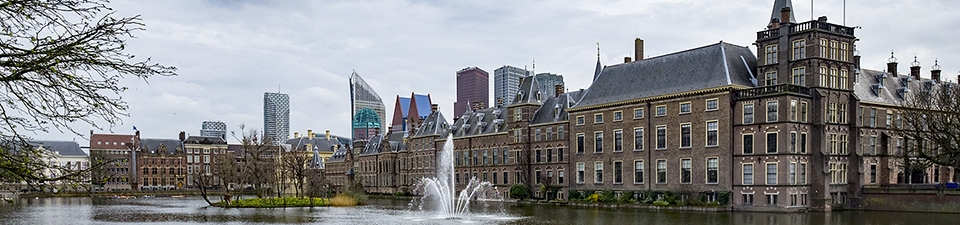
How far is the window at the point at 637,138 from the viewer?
198 ft

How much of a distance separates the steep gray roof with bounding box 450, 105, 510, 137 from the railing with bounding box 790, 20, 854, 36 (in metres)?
34.8

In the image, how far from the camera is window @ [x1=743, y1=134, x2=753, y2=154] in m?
52.5

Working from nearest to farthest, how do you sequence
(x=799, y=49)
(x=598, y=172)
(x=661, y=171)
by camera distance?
(x=799, y=49), (x=661, y=171), (x=598, y=172)

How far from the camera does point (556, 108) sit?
7256cm

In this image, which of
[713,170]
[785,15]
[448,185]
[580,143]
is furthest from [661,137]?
[448,185]

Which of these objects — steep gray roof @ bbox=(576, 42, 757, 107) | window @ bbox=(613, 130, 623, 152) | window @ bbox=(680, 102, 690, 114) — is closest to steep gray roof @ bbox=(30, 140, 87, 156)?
steep gray roof @ bbox=(576, 42, 757, 107)

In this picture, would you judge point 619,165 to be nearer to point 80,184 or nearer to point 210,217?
point 210,217

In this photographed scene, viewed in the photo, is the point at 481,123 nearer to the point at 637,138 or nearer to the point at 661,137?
the point at 637,138

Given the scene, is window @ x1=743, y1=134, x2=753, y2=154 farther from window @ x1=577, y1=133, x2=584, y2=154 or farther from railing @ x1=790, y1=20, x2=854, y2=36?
window @ x1=577, y1=133, x2=584, y2=154

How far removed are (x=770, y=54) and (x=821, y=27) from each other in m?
3.61

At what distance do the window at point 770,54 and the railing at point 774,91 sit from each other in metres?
2.85

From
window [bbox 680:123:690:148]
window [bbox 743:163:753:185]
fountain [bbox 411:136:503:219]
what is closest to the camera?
window [bbox 743:163:753:185]

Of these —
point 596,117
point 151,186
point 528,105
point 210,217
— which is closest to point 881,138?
point 596,117

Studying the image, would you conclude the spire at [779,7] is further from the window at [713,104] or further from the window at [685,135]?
the window at [685,135]
